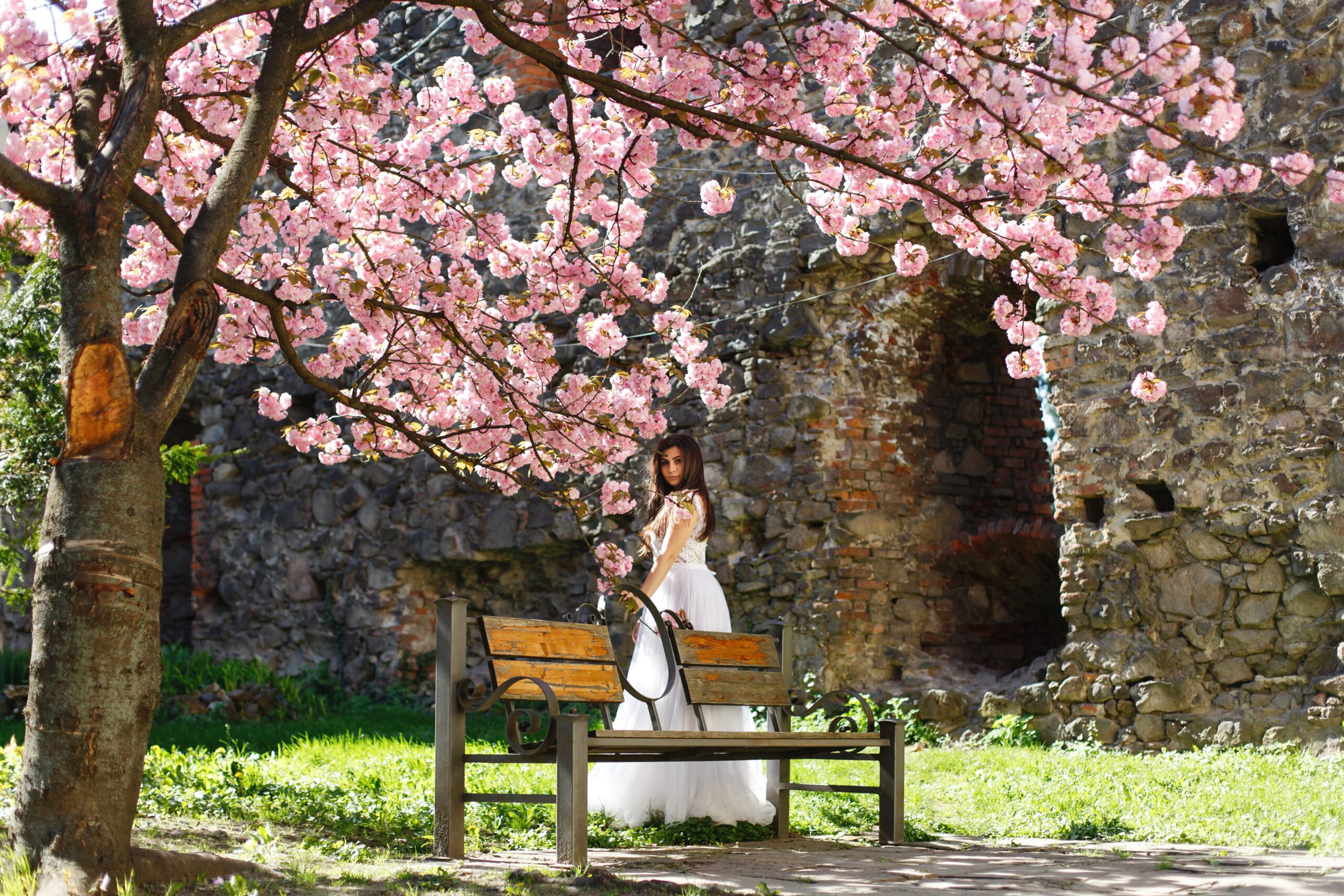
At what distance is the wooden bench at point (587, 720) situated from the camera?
4055 millimetres

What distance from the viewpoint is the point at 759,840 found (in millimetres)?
4969

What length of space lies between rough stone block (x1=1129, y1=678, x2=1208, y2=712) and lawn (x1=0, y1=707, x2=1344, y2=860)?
0.29 metres

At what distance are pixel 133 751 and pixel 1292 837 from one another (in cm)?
377

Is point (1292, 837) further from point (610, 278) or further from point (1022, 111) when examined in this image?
point (610, 278)

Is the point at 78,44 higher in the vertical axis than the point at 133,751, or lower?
higher

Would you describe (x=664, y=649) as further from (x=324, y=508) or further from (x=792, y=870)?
(x=324, y=508)

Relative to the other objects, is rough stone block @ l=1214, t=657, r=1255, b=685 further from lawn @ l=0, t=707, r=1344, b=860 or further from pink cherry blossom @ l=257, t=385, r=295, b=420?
pink cherry blossom @ l=257, t=385, r=295, b=420

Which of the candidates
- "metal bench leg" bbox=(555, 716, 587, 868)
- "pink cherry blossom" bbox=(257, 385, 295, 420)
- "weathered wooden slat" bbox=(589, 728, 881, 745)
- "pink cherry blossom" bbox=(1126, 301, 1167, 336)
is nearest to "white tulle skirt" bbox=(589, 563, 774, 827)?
"weathered wooden slat" bbox=(589, 728, 881, 745)

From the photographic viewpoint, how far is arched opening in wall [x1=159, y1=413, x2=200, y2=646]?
1341 cm

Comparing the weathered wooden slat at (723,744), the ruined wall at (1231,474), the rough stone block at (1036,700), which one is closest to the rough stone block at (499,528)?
the rough stone block at (1036,700)

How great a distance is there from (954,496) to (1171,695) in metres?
2.51

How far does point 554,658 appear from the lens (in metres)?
4.50

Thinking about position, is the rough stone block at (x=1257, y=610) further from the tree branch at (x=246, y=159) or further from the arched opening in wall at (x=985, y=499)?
the tree branch at (x=246, y=159)

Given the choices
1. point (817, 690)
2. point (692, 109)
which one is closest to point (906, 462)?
point (817, 690)
